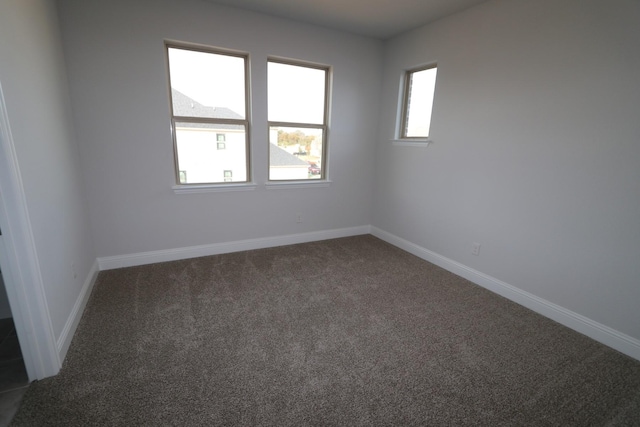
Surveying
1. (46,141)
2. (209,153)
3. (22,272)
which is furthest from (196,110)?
(22,272)

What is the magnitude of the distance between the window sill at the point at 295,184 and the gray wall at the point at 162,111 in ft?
0.25

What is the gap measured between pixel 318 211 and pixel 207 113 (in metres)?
1.76

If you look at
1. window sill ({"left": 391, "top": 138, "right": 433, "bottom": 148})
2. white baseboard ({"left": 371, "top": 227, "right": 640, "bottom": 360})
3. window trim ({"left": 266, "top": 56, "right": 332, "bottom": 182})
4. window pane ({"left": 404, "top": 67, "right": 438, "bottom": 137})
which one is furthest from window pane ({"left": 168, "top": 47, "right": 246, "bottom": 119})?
white baseboard ({"left": 371, "top": 227, "right": 640, "bottom": 360})

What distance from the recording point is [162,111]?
2.75 m

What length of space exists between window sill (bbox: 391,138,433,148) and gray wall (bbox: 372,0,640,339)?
0.22 ft

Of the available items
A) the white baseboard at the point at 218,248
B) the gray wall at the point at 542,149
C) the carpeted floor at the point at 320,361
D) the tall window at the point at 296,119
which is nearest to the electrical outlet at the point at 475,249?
the gray wall at the point at 542,149

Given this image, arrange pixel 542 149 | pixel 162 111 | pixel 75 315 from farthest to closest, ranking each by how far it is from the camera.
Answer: pixel 162 111, pixel 542 149, pixel 75 315

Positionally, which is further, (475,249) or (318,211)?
(318,211)

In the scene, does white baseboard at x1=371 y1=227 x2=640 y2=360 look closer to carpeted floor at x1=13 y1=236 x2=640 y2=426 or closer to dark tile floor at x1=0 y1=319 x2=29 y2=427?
carpeted floor at x1=13 y1=236 x2=640 y2=426

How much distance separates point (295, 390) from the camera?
155cm

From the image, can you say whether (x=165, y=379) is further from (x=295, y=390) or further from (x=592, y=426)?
(x=592, y=426)

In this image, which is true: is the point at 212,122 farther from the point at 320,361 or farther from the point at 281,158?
the point at 320,361

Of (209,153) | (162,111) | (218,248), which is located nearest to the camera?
(162,111)

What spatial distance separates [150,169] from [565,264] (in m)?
3.74
